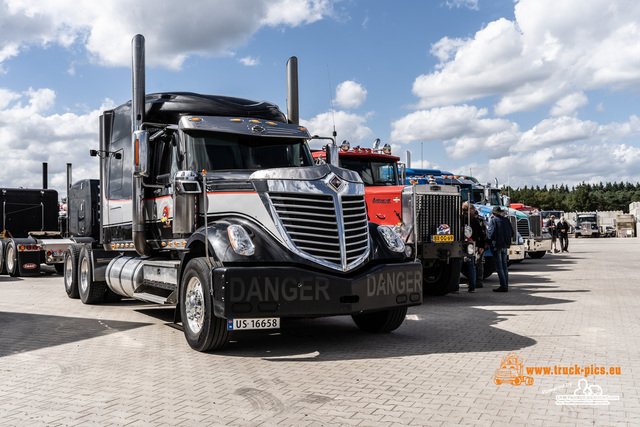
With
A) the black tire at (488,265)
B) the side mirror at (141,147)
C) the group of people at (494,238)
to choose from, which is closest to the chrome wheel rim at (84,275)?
the side mirror at (141,147)

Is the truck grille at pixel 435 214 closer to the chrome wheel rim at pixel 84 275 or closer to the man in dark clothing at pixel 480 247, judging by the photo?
the man in dark clothing at pixel 480 247

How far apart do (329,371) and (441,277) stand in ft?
23.7

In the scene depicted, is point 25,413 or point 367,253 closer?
point 25,413

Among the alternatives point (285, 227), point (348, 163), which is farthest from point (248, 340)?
point (348, 163)

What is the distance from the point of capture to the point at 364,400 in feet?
16.7

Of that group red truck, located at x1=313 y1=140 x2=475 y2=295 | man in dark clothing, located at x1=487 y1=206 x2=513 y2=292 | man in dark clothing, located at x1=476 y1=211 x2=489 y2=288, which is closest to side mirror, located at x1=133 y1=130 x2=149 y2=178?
red truck, located at x1=313 y1=140 x2=475 y2=295

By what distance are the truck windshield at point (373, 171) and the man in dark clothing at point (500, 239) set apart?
2427mm

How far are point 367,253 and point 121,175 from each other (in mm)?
Result: 4982

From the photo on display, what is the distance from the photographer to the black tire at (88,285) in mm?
11773

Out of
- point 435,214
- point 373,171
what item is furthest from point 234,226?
point 373,171

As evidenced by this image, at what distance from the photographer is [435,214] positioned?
12633 millimetres

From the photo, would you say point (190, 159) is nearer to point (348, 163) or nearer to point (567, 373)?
point (567, 373)

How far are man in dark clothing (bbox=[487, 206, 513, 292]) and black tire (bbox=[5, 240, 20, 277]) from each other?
1470 cm

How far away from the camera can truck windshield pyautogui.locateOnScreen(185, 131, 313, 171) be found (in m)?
7.98
